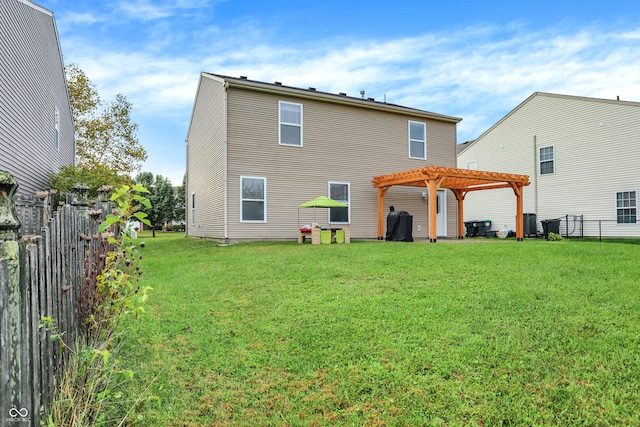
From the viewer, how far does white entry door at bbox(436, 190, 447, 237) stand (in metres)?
16.5

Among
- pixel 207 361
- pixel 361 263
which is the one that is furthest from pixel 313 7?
pixel 207 361

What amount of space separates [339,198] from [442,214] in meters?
5.05

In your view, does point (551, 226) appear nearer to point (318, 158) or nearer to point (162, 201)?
point (318, 158)

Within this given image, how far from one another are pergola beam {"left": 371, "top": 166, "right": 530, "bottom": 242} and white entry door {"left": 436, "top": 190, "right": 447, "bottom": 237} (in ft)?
1.57

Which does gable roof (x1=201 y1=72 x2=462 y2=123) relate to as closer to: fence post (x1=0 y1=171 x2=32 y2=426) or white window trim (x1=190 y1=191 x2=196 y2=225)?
white window trim (x1=190 y1=191 x2=196 y2=225)

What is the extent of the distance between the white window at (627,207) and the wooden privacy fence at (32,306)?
752 inches

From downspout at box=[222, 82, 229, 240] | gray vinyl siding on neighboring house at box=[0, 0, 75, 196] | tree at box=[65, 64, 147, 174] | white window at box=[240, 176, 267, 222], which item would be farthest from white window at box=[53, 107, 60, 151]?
tree at box=[65, 64, 147, 174]

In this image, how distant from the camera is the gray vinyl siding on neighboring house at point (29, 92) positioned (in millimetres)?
9445

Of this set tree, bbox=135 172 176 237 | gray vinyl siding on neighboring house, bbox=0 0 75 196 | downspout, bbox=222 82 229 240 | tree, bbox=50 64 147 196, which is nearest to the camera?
gray vinyl siding on neighboring house, bbox=0 0 75 196

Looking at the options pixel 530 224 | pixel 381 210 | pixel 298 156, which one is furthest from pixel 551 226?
pixel 298 156

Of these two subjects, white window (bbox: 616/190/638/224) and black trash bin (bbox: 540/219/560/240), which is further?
black trash bin (bbox: 540/219/560/240)

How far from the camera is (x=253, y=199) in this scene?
42.6 feet

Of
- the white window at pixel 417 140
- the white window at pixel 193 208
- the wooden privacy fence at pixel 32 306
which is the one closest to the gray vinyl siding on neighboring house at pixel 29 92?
the white window at pixel 193 208

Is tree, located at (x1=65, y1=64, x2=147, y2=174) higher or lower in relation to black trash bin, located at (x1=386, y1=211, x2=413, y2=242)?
higher
